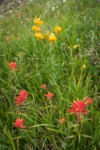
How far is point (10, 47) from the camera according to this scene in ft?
14.1

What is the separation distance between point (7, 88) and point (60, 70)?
2.02ft

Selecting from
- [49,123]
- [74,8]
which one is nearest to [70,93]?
[49,123]

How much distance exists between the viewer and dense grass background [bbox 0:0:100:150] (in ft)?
7.94

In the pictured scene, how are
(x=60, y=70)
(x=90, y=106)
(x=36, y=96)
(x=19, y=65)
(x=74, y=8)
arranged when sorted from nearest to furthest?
1. (x=90, y=106)
2. (x=36, y=96)
3. (x=60, y=70)
4. (x=19, y=65)
5. (x=74, y=8)

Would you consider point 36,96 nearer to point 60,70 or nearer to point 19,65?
point 60,70

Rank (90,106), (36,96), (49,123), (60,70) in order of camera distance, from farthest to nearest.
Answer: (60,70), (36,96), (90,106), (49,123)

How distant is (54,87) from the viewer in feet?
9.95

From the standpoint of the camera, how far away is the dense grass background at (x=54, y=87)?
2420 mm

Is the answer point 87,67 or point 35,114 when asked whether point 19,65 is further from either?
point 35,114

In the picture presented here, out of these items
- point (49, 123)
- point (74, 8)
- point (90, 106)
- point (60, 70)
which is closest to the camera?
point (49, 123)

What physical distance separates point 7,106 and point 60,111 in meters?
0.76

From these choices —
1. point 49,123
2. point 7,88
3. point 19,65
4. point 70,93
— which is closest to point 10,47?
point 19,65

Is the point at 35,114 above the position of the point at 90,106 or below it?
above

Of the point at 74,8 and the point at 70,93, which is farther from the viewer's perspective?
the point at 74,8
